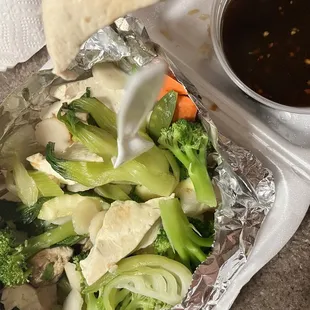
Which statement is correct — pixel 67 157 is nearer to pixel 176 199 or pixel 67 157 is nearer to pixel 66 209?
pixel 66 209

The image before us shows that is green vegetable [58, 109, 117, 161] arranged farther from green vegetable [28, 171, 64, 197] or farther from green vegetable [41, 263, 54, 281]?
green vegetable [41, 263, 54, 281]

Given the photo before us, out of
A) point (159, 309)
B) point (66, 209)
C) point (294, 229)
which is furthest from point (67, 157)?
point (294, 229)

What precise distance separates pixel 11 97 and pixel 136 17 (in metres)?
0.27

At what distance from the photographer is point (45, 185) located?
3.99 feet

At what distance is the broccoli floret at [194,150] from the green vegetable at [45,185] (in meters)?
0.23

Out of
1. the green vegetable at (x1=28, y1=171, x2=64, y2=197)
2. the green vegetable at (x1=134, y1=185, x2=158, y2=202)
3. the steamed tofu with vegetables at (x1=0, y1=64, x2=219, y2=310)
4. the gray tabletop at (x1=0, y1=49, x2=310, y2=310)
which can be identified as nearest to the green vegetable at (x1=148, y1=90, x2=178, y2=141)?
the steamed tofu with vegetables at (x1=0, y1=64, x2=219, y2=310)

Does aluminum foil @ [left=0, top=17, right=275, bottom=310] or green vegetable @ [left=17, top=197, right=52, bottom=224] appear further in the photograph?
green vegetable @ [left=17, top=197, right=52, bottom=224]

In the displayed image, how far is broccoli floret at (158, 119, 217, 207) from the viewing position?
1.14 m

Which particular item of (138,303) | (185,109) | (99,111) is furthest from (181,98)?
(138,303)

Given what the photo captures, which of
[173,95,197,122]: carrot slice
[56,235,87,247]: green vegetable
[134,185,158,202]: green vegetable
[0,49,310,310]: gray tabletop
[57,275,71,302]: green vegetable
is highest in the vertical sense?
[173,95,197,122]: carrot slice

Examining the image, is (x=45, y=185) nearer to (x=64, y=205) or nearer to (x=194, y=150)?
(x=64, y=205)

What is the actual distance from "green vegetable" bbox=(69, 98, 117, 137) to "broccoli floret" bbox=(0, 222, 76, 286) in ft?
0.65

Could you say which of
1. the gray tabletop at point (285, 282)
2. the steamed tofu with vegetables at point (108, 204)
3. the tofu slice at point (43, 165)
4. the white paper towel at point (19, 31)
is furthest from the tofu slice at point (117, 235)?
the white paper towel at point (19, 31)

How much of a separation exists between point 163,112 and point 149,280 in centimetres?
30
